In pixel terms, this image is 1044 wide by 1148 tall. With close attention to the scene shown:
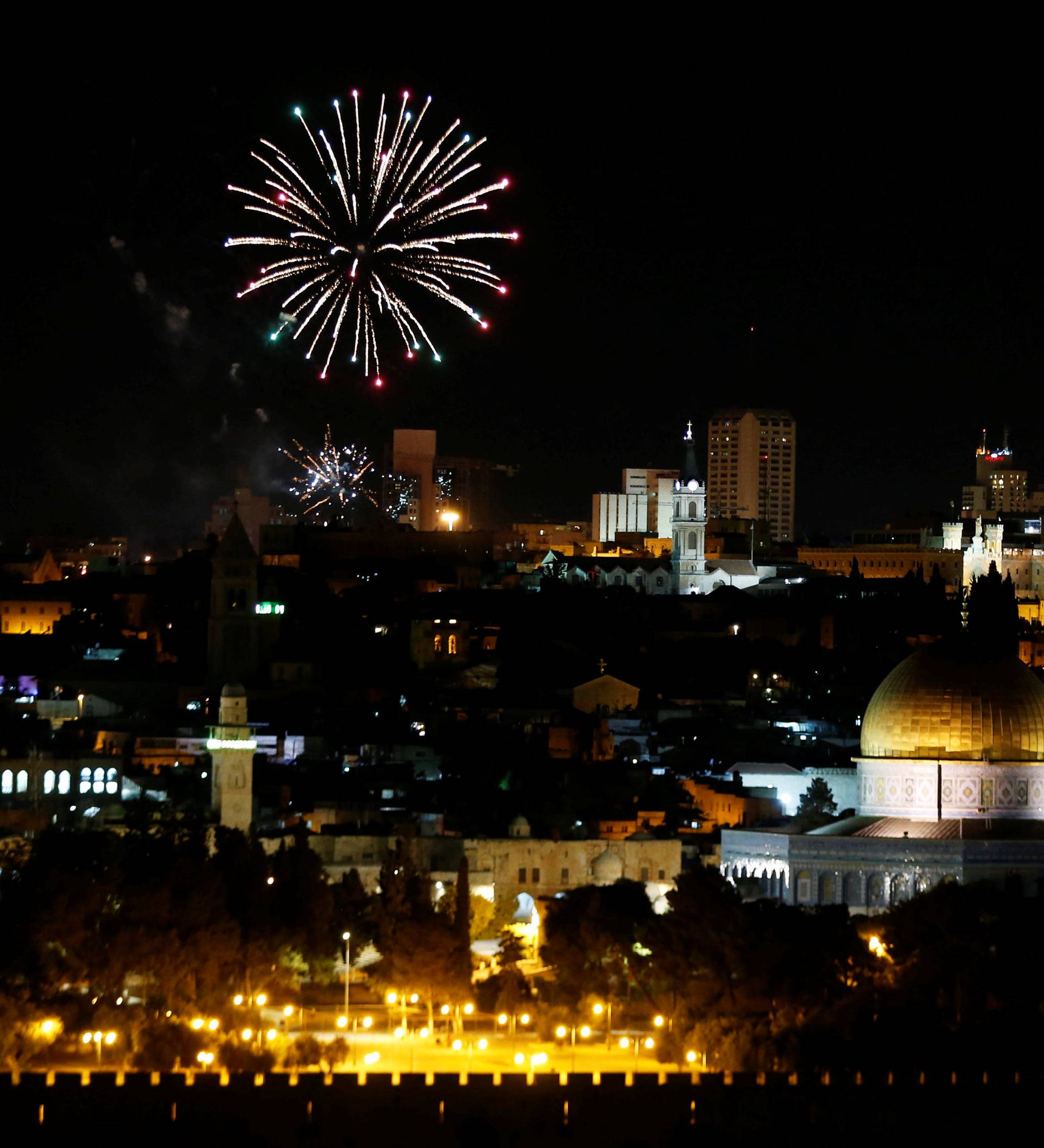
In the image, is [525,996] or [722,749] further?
[722,749]

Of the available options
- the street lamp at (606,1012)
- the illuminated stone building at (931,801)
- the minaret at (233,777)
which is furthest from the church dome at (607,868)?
the street lamp at (606,1012)

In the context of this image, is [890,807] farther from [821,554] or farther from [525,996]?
[821,554]

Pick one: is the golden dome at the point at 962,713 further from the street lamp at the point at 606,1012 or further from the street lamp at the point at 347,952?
the street lamp at the point at 606,1012

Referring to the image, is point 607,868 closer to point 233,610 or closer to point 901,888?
point 901,888

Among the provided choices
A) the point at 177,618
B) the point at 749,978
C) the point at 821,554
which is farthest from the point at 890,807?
the point at 821,554

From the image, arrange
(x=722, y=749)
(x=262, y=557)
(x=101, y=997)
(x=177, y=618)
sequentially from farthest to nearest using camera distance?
(x=262, y=557)
(x=177, y=618)
(x=722, y=749)
(x=101, y=997)

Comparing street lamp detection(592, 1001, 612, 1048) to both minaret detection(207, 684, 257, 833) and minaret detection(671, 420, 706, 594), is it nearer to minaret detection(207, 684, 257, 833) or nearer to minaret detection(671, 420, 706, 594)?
minaret detection(207, 684, 257, 833)

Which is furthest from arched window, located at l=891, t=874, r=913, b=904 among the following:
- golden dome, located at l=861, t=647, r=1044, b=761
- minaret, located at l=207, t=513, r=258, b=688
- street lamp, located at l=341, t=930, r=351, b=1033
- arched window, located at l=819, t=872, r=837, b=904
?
minaret, located at l=207, t=513, r=258, b=688
